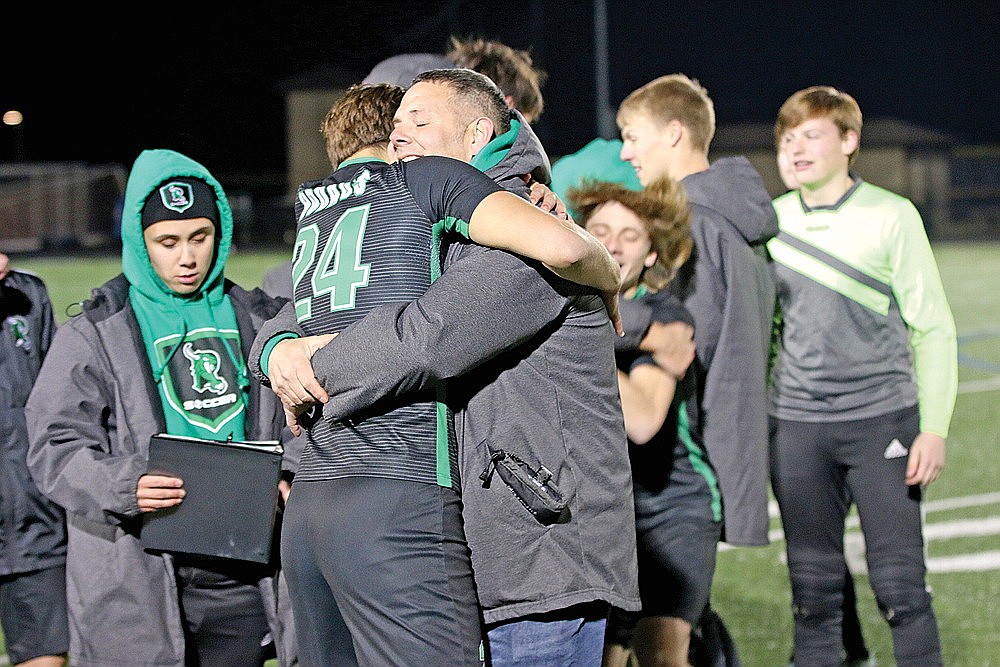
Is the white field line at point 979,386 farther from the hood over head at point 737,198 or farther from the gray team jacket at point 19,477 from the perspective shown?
the gray team jacket at point 19,477

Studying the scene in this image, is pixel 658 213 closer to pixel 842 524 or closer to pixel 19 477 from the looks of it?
pixel 842 524

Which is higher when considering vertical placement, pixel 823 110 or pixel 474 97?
pixel 823 110

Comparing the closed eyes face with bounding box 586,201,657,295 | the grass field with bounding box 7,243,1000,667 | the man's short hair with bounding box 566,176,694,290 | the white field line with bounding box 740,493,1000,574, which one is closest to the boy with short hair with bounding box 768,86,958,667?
the grass field with bounding box 7,243,1000,667

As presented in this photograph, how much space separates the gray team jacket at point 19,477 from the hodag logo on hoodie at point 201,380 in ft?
2.47

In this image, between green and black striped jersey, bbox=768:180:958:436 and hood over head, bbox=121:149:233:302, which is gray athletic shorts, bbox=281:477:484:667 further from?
green and black striped jersey, bbox=768:180:958:436

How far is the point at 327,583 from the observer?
2.28 meters

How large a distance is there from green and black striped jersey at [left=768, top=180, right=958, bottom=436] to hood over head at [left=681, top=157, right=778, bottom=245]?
0.58 m

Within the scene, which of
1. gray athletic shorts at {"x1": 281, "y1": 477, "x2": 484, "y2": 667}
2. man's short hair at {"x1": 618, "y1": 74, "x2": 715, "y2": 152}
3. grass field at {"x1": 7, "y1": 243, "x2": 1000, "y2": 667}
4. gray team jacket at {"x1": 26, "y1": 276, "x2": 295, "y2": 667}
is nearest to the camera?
gray athletic shorts at {"x1": 281, "y1": 477, "x2": 484, "y2": 667}

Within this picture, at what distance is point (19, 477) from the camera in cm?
362

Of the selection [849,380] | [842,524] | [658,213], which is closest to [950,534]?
[842,524]

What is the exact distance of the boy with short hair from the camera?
4.20 m

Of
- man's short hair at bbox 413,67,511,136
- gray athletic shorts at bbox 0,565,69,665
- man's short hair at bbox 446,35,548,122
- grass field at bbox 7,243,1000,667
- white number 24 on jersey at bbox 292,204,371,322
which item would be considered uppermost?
man's short hair at bbox 446,35,548,122

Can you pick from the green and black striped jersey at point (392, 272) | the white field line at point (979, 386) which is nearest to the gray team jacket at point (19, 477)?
the green and black striped jersey at point (392, 272)

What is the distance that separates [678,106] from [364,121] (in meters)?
1.41
